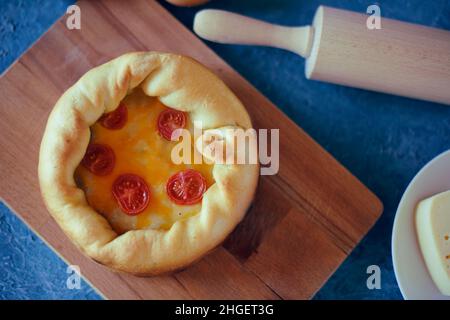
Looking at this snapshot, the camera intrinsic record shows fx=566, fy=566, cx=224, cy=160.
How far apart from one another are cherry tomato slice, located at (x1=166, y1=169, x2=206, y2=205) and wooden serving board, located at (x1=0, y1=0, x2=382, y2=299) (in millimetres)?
203

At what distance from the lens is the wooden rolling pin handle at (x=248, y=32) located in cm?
173

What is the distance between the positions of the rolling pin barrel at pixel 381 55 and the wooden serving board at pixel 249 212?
233 mm

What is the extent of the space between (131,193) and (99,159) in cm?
14

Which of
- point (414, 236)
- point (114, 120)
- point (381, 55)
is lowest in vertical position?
point (414, 236)

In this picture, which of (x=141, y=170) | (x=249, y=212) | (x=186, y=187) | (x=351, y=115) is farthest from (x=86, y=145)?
(x=351, y=115)

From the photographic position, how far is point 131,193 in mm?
1601

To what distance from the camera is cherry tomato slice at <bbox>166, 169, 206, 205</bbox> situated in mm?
1611

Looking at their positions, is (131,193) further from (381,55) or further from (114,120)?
(381,55)

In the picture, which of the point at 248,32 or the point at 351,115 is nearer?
the point at 248,32

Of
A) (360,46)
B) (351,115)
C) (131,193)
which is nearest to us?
(131,193)

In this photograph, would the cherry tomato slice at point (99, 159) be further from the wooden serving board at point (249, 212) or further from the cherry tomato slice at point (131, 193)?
the wooden serving board at point (249, 212)

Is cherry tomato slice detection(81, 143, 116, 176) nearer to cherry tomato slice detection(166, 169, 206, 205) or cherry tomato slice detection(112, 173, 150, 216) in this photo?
cherry tomato slice detection(112, 173, 150, 216)

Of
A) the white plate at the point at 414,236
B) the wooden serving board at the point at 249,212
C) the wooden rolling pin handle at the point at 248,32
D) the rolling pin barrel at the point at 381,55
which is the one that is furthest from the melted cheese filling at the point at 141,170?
the white plate at the point at 414,236
